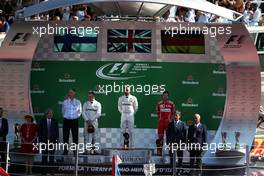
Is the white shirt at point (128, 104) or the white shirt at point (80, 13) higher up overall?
the white shirt at point (80, 13)

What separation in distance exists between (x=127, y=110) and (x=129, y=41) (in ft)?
4.69

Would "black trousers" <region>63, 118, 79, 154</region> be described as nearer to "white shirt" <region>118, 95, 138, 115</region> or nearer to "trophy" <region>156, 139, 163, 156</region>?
"white shirt" <region>118, 95, 138, 115</region>

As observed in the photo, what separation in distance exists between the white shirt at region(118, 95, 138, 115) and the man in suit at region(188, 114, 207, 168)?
1254 mm

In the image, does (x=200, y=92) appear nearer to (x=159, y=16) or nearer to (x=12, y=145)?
(x=159, y=16)

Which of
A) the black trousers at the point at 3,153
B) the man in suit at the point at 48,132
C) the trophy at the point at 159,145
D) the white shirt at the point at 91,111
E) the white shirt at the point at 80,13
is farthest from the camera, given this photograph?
the white shirt at the point at 80,13

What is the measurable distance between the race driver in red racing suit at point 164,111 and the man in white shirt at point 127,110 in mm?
503

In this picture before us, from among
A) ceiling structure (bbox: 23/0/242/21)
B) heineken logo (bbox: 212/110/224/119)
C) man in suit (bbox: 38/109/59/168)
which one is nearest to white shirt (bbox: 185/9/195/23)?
ceiling structure (bbox: 23/0/242/21)

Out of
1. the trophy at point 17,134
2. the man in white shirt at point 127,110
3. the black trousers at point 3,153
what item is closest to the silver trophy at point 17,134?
the trophy at point 17,134

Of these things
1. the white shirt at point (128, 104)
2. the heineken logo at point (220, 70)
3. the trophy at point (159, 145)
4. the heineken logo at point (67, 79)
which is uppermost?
the heineken logo at point (220, 70)

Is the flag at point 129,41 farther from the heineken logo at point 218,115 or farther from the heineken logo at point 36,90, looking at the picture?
the heineken logo at point 218,115

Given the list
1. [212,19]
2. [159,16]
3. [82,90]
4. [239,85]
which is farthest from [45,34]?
[212,19]

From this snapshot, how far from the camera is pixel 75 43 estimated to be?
1903 cm

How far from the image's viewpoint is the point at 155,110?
62.3 feet

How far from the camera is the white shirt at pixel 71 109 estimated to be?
61.0 ft
